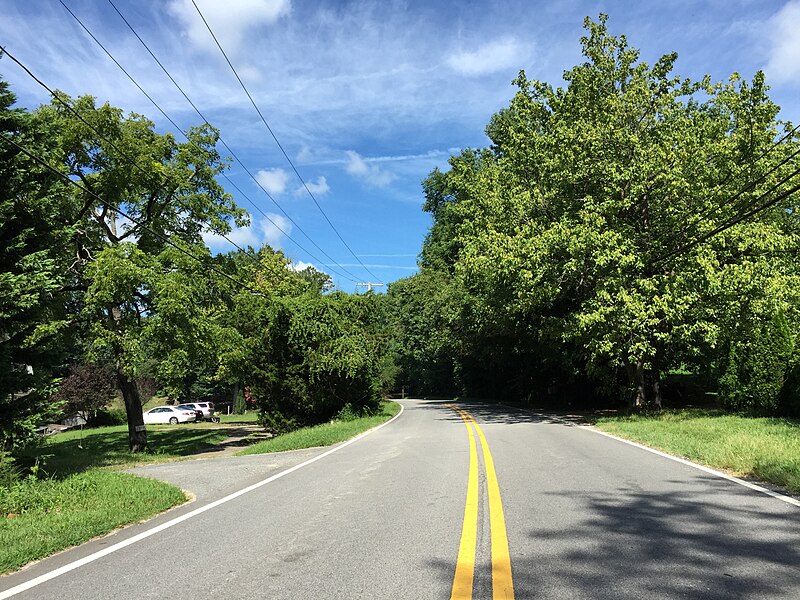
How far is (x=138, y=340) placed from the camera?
668 inches

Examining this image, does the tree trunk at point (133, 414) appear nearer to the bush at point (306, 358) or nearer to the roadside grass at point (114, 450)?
the roadside grass at point (114, 450)

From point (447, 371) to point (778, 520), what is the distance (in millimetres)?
54227

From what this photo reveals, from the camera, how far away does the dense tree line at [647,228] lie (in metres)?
16.3

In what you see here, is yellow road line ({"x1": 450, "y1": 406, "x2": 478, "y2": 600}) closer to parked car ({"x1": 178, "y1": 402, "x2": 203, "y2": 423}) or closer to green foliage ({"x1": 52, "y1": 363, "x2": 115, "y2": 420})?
green foliage ({"x1": 52, "y1": 363, "x2": 115, "y2": 420})

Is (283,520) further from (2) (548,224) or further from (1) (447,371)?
(1) (447,371)

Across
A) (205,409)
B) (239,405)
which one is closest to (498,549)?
(205,409)

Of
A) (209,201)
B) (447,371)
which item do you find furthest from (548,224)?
(447,371)

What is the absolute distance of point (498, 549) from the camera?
488 cm

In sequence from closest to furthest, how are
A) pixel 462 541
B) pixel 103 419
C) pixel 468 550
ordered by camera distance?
1. pixel 468 550
2. pixel 462 541
3. pixel 103 419

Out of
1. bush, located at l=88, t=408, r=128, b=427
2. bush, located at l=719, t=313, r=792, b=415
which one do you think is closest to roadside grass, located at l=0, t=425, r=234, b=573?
bush, located at l=719, t=313, r=792, b=415

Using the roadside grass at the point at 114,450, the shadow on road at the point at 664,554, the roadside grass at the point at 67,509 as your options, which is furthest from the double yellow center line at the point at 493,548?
the roadside grass at the point at 114,450

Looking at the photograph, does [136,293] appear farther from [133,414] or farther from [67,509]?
[67,509]

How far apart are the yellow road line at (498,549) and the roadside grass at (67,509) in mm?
4282

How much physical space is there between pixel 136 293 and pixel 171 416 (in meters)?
27.5
